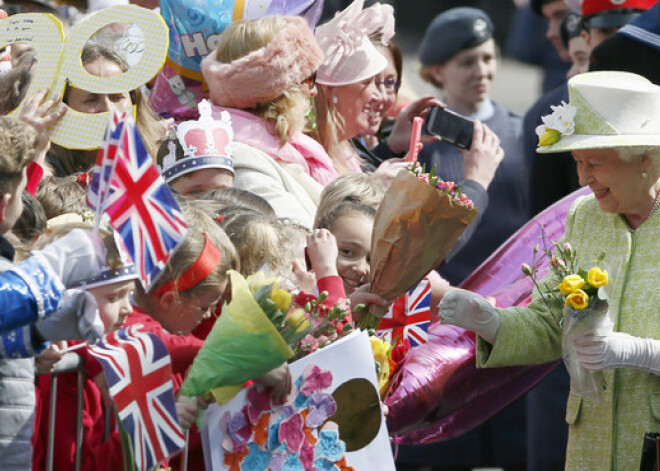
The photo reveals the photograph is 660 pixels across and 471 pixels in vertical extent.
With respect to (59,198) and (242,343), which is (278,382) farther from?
(59,198)

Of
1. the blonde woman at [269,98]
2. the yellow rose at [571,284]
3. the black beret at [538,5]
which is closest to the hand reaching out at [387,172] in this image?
the blonde woman at [269,98]

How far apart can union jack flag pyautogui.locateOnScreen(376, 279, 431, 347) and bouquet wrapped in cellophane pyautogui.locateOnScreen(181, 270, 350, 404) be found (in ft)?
3.64

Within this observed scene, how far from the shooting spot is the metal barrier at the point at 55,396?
3609 mm

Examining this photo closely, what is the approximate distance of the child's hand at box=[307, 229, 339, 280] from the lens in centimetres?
428

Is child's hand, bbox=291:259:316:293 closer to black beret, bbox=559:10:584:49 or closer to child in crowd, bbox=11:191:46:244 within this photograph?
child in crowd, bbox=11:191:46:244

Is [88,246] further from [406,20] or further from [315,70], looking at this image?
[406,20]

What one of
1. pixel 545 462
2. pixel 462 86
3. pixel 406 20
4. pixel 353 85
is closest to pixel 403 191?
pixel 353 85

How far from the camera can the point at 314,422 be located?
3.88 metres

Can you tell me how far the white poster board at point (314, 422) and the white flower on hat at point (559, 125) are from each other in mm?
994

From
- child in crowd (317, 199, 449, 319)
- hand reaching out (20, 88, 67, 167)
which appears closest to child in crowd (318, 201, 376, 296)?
child in crowd (317, 199, 449, 319)

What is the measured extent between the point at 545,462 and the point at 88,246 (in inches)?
152

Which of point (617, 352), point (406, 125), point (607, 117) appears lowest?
point (406, 125)

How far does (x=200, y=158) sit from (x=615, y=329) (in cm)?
163

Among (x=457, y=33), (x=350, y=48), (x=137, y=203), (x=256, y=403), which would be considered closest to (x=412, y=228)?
(x=256, y=403)
